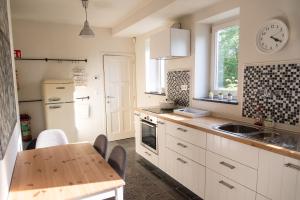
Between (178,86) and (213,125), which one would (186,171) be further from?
(178,86)

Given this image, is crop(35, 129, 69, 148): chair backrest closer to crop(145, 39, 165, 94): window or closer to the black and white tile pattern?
the black and white tile pattern

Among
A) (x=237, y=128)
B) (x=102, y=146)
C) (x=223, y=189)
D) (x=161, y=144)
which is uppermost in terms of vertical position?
(x=237, y=128)

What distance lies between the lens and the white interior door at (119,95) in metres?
4.47

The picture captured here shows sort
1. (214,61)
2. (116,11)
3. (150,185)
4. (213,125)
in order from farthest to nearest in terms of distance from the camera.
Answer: (116,11) < (214,61) < (150,185) < (213,125)

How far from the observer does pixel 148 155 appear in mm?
3250

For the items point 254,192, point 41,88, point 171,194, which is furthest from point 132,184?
point 41,88

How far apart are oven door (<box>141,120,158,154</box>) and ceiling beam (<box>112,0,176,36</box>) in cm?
157

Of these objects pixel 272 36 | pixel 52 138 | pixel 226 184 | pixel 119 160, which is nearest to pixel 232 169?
pixel 226 184

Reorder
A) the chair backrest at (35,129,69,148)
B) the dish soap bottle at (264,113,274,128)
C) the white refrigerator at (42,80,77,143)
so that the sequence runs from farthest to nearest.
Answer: the white refrigerator at (42,80,77,143) < the chair backrest at (35,129,69,148) < the dish soap bottle at (264,113,274,128)

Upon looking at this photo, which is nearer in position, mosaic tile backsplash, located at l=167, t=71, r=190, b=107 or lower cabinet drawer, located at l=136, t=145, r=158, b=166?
lower cabinet drawer, located at l=136, t=145, r=158, b=166

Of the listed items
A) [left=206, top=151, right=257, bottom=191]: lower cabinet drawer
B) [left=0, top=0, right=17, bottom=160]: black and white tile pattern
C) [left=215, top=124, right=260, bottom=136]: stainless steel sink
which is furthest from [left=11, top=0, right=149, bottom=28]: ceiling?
[left=206, top=151, right=257, bottom=191]: lower cabinet drawer

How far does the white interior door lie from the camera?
14.7ft

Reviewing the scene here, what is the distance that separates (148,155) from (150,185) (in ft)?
1.90

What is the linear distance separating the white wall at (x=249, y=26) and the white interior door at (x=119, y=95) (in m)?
1.87
